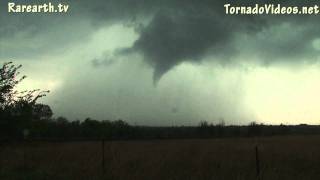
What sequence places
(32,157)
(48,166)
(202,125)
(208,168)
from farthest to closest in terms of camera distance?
(202,125) → (32,157) → (48,166) → (208,168)

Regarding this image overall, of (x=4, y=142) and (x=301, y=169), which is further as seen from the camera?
(x=301, y=169)

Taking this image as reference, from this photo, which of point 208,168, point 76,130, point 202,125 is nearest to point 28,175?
point 208,168

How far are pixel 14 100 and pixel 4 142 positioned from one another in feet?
4.60

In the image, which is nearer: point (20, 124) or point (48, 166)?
point (20, 124)

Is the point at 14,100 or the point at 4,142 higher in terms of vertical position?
the point at 14,100

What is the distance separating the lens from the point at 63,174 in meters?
17.8

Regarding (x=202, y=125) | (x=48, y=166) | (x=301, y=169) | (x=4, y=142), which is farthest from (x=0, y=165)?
(x=202, y=125)

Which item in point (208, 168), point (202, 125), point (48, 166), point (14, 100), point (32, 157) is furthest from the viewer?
point (202, 125)

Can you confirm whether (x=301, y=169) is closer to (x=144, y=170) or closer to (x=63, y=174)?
(x=144, y=170)

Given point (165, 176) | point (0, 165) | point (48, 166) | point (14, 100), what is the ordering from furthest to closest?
point (0, 165) → point (48, 166) → point (14, 100) → point (165, 176)

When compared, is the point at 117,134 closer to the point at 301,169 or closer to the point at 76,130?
the point at 76,130

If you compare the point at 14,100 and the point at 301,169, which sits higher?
the point at 14,100

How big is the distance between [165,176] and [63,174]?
10.7 feet

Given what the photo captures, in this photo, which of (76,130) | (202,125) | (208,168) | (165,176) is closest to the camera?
(165,176)
